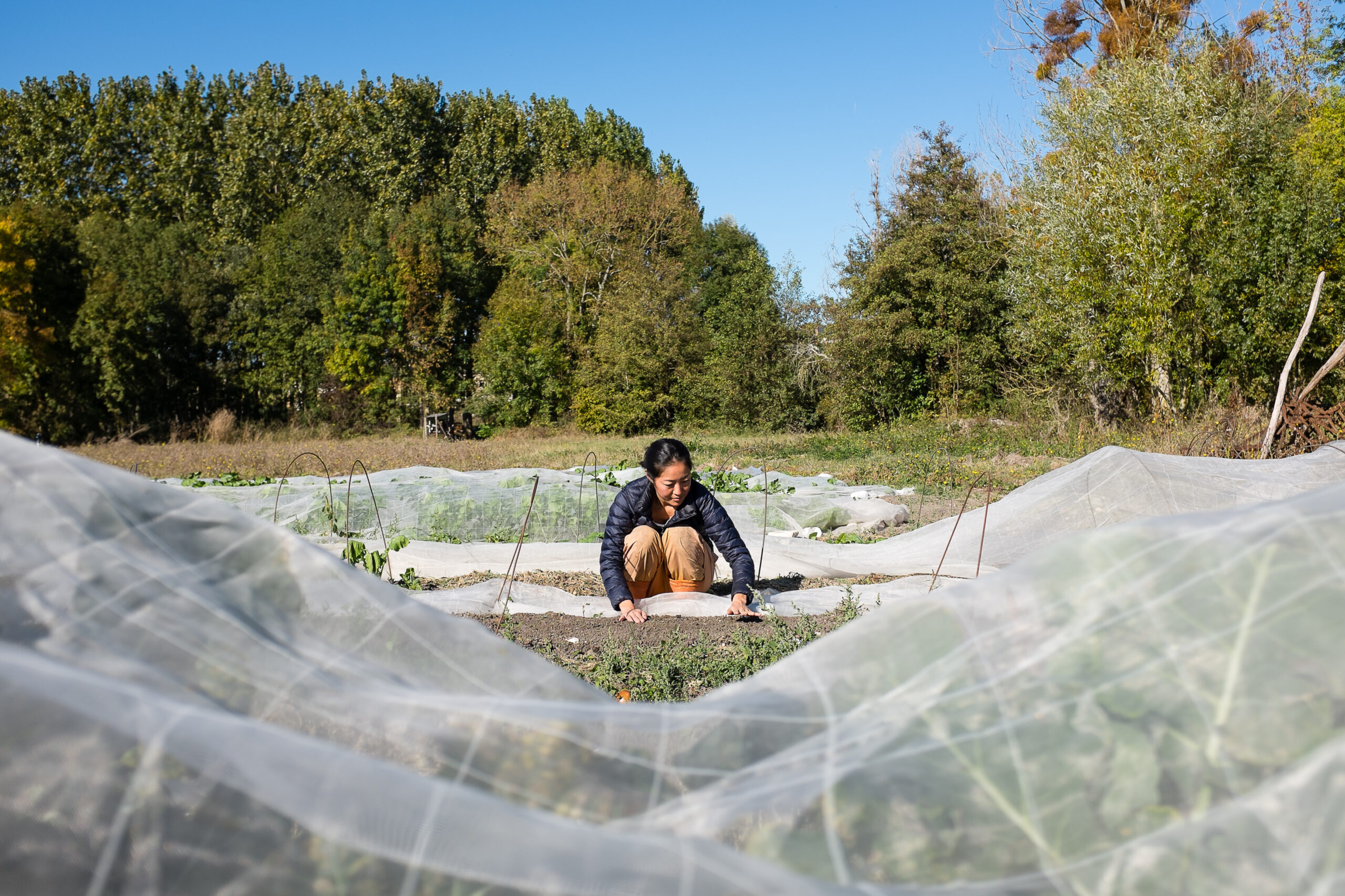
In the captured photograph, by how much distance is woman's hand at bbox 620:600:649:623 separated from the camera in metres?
4.20

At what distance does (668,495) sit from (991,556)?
2151 millimetres

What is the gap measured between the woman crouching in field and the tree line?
36.3 ft

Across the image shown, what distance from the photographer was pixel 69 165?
93.0ft

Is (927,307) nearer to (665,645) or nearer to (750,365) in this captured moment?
(750,365)

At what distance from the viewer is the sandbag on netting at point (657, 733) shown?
45.7 inches

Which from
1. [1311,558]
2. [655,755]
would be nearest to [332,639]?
[655,755]

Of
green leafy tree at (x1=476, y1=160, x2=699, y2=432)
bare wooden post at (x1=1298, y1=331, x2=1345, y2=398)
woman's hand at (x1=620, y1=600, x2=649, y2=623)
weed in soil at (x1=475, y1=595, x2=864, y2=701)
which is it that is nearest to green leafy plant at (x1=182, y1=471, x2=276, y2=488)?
weed in soil at (x1=475, y1=595, x2=864, y2=701)

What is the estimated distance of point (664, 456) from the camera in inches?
163

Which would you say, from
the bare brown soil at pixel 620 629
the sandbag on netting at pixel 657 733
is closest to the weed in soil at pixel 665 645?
the bare brown soil at pixel 620 629

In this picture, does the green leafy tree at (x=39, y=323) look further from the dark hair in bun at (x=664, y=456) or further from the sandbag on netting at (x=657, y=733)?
the sandbag on netting at (x=657, y=733)

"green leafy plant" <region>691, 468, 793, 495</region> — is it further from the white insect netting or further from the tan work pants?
the tan work pants

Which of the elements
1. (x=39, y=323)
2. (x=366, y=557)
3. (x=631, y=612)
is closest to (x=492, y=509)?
(x=366, y=557)

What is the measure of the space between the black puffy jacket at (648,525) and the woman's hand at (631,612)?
0.02 metres

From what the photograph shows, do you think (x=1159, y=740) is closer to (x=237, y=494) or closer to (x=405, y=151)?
(x=237, y=494)
